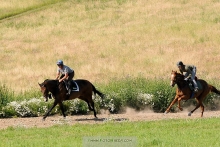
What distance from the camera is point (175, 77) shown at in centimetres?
2527

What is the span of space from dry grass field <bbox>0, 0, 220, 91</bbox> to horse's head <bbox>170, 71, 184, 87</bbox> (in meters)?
11.4

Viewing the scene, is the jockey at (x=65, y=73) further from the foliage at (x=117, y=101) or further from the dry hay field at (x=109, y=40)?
the foliage at (x=117, y=101)

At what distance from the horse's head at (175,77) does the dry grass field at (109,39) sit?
1142 centimetres

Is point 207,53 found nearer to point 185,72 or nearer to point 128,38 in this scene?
point 128,38

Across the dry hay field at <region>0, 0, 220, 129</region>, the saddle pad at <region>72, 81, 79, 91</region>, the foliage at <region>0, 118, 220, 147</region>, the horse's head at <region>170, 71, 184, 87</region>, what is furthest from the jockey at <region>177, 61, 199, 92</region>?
the saddle pad at <region>72, 81, 79, 91</region>

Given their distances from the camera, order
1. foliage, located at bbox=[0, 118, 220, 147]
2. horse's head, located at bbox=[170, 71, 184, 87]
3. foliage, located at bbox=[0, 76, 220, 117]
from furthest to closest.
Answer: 1. foliage, located at bbox=[0, 76, 220, 117]
2. horse's head, located at bbox=[170, 71, 184, 87]
3. foliage, located at bbox=[0, 118, 220, 147]

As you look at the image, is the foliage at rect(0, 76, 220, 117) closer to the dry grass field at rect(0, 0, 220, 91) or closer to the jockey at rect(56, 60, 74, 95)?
the jockey at rect(56, 60, 74, 95)

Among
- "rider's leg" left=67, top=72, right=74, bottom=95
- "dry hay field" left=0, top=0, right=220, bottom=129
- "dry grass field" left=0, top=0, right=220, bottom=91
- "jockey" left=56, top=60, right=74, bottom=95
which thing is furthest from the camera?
"dry grass field" left=0, top=0, right=220, bottom=91

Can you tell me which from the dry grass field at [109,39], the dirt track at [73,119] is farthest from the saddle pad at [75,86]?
the dry grass field at [109,39]

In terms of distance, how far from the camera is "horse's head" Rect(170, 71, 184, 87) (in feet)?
82.5

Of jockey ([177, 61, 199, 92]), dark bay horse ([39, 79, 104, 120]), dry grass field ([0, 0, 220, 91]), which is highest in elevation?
jockey ([177, 61, 199, 92])

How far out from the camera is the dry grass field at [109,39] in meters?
41.8

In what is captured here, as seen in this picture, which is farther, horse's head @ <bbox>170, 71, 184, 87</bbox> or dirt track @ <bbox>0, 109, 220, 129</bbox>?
horse's head @ <bbox>170, 71, 184, 87</bbox>

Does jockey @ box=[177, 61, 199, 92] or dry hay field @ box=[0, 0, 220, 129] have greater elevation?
jockey @ box=[177, 61, 199, 92]
